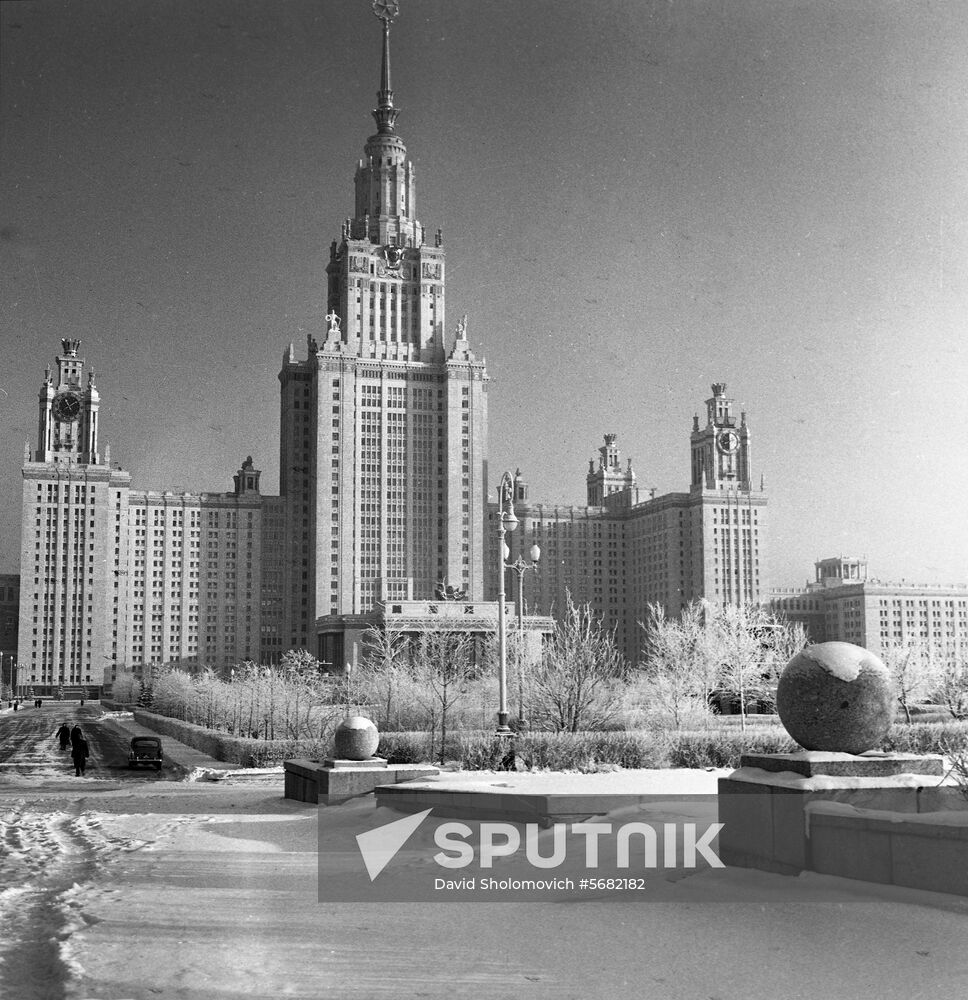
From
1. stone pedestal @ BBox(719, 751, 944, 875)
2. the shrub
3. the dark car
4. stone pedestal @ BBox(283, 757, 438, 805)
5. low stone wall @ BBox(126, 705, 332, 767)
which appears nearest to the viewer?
stone pedestal @ BBox(719, 751, 944, 875)

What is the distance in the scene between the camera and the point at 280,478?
522 ft

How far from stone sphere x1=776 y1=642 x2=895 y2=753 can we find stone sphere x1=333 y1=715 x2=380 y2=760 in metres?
11.3

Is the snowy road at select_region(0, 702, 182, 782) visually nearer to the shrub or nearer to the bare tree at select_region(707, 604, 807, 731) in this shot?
the shrub

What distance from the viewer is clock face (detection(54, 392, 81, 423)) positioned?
500 feet

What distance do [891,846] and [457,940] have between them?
4.25 m

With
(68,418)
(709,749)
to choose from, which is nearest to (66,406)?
(68,418)

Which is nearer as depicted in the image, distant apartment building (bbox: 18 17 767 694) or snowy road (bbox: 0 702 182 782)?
snowy road (bbox: 0 702 182 782)

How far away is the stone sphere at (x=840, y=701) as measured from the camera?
43.6ft

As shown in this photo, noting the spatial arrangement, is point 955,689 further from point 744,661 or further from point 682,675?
point 682,675

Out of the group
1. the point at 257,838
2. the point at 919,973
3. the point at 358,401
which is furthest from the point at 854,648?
the point at 358,401

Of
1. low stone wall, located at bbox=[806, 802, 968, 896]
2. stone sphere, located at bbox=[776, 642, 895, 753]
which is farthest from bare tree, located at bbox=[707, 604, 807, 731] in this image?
low stone wall, located at bbox=[806, 802, 968, 896]

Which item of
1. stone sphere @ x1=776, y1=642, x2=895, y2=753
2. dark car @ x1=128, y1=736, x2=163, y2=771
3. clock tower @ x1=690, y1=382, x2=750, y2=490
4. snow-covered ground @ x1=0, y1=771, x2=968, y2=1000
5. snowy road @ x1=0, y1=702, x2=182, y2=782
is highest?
clock tower @ x1=690, y1=382, x2=750, y2=490

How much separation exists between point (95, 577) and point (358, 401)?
41.2 m

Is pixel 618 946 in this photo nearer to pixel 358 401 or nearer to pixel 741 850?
pixel 741 850
